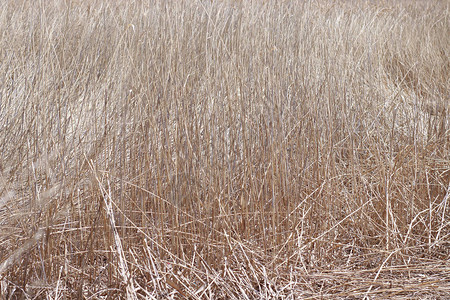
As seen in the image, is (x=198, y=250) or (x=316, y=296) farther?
(x=198, y=250)

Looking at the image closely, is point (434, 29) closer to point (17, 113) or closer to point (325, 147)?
point (325, 147)

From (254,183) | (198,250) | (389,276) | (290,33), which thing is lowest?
(389,276)

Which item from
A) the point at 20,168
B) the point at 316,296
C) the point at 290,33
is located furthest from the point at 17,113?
the point at 316,296

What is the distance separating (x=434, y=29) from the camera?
13.6ft

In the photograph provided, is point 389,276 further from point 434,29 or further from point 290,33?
point 434,29

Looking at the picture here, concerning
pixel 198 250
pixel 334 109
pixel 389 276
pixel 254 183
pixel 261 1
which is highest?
pixel 261 1

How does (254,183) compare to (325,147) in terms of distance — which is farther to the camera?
(325,147)

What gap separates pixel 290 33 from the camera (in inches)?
78.9

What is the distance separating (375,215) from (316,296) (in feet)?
1.96

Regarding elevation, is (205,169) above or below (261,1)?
below

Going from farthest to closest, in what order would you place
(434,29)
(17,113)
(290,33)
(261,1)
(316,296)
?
(434,29) < (261,1) < (290,33) < (17,113) < (316,296)

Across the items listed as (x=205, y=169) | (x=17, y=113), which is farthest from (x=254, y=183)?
(x=17, y=113)

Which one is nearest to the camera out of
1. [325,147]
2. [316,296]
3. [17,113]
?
[316,296]

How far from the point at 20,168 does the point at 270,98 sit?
2.82 feet
